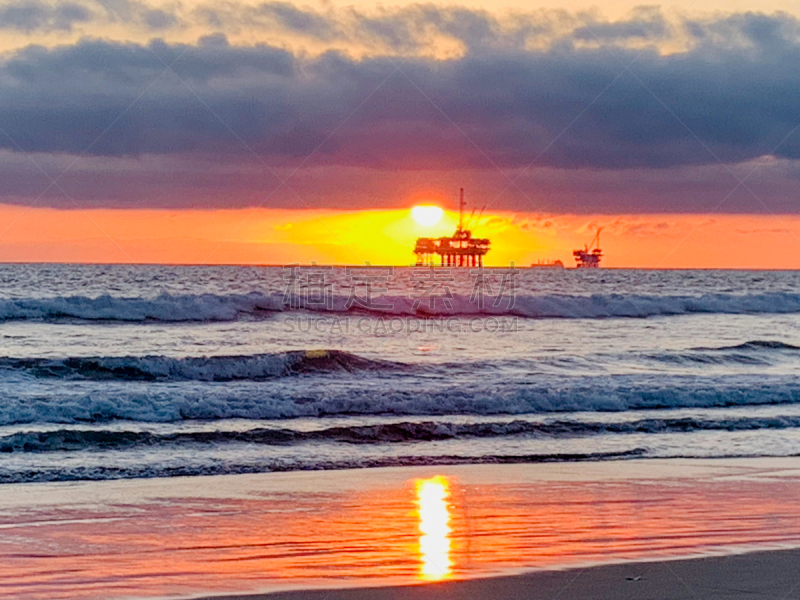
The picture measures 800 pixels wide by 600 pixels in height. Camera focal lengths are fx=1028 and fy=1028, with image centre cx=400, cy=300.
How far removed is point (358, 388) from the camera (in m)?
22.8

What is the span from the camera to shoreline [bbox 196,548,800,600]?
698 cm

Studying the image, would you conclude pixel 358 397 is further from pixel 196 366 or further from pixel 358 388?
pixel 196 366

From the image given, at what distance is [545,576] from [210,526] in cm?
345

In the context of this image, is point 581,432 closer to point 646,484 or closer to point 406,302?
point 646,484

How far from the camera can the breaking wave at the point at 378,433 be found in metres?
15.4

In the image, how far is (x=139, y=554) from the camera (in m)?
8.34

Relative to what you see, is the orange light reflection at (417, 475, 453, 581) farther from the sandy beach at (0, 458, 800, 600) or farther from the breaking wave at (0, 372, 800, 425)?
the breaking wave at (0, 372, 800, 425)

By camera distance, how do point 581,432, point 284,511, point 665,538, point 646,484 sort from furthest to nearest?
point 581,432, point 646,484, point 284,511, point 665,538

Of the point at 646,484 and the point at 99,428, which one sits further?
the point at 99,428

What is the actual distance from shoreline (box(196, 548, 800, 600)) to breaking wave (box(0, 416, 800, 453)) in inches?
350

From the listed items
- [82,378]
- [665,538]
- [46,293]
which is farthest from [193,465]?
[46,293]

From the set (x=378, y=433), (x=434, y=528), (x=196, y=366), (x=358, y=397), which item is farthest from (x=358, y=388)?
(x=434, y=528)

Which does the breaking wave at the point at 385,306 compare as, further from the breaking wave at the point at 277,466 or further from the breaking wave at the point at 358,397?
the breaking wave at the point at 277,466

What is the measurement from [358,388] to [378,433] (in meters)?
5.81
